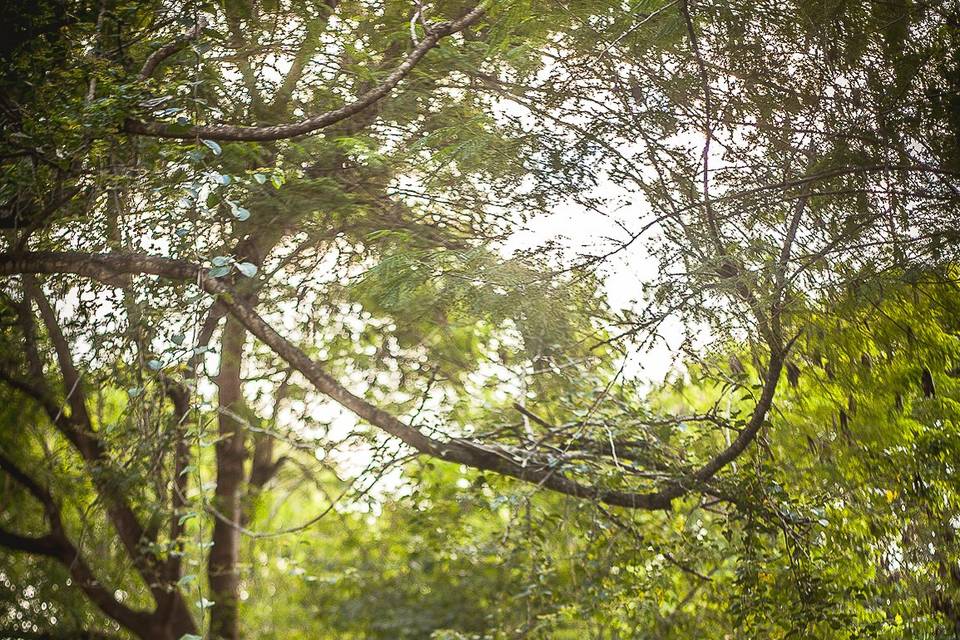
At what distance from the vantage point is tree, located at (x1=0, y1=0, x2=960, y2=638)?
56.0 inches

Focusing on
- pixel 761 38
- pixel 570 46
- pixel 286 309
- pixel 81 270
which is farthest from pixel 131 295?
pixel 761 38

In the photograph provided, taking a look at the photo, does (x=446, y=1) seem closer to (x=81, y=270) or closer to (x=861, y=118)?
(x=861, y=118)

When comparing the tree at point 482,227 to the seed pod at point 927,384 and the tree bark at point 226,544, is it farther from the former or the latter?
the tree bark at point 226,544

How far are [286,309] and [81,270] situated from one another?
0.51 metres

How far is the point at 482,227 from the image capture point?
5.91ft

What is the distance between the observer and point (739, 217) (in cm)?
151

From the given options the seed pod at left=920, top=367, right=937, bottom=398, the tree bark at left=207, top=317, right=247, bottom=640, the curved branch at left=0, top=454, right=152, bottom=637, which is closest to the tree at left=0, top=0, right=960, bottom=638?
the seed pod at left=920, top=367, right=937, bottom=398

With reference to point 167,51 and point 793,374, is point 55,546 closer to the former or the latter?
point 167,51

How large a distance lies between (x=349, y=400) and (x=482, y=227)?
54 centimetres

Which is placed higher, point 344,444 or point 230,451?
point 230,451

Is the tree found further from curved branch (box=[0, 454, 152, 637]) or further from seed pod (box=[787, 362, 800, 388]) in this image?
curved branch (box=[0, 454, 152, 637])

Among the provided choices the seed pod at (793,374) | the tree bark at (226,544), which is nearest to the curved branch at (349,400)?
the seed pod at (793,374)

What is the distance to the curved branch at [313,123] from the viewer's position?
5.35ft

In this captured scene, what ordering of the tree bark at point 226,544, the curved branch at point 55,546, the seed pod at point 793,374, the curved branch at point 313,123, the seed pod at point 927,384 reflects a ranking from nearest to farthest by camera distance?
1. the seed pod at point 927,384
2. the seed pod at point 793,374
3. the curved branch at point 313,123
4. the curved branch at point 55,546
5. the tree bark at point 226,544
